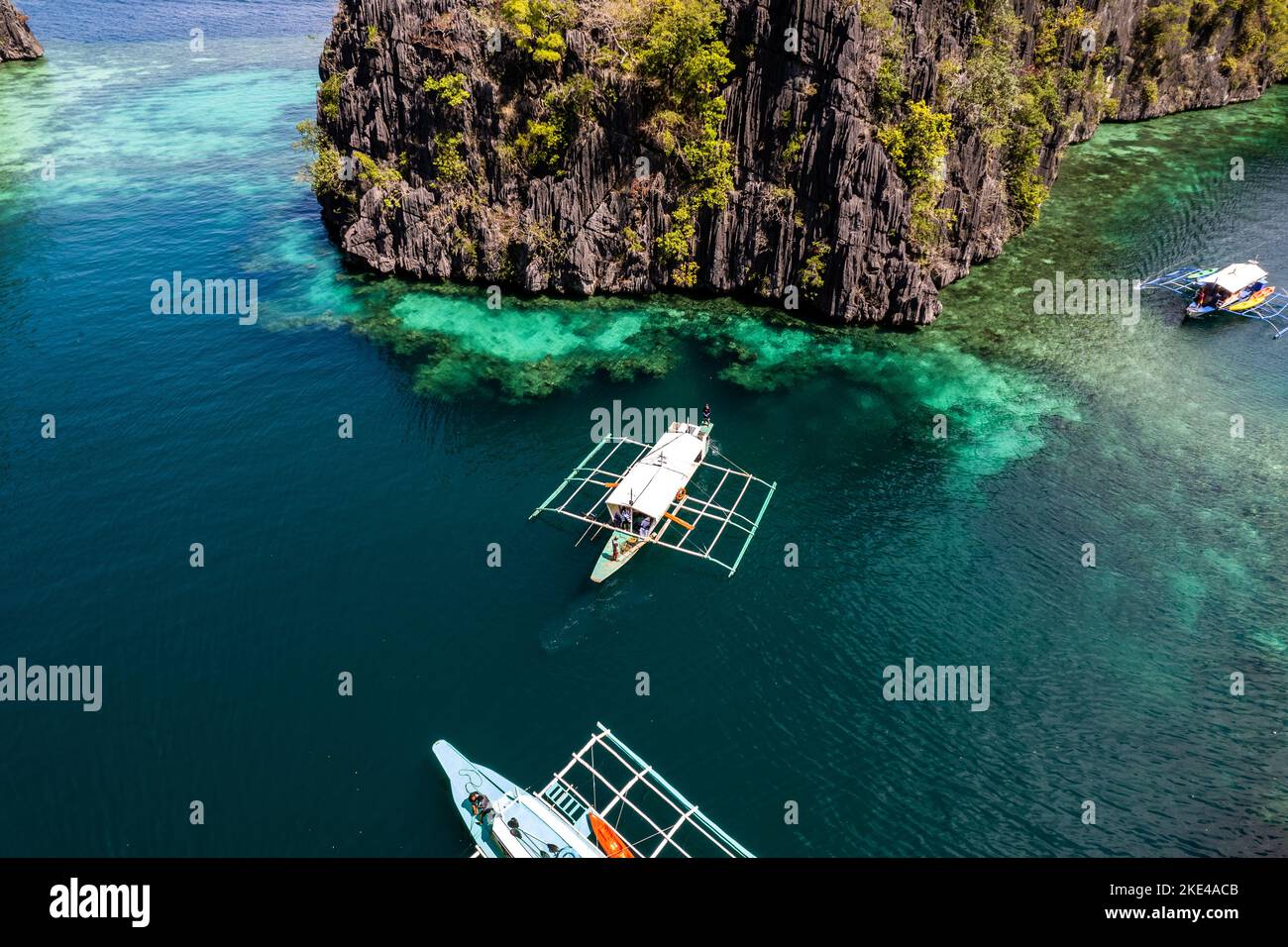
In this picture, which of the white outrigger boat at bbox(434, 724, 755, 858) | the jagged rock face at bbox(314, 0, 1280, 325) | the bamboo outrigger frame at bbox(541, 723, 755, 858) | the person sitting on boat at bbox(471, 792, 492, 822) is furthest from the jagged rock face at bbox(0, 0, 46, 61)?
the bamboo outrigger frame at bbox(541, 723, 755, 858)

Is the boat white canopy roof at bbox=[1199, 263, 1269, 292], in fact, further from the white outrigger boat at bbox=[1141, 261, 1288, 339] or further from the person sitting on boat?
the person sitting on boat

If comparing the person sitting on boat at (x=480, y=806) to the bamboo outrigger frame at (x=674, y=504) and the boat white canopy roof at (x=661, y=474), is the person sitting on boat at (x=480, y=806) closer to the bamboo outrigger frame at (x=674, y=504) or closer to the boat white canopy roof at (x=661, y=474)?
the bamboo outrigger frame at (x=674, y=504)

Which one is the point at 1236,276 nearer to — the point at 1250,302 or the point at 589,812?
the point at 1250,302

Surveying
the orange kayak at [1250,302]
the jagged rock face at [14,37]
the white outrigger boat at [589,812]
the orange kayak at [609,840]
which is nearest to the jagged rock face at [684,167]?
the orange kayak at [1250,302]

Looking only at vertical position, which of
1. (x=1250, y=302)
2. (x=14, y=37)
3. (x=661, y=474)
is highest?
(x=14, y=37)

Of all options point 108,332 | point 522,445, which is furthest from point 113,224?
point 522,445

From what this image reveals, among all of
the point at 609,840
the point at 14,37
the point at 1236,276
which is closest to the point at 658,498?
the point at 609,840

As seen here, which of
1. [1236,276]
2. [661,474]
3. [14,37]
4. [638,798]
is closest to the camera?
[638,798]

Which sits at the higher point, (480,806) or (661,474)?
(661,474)
